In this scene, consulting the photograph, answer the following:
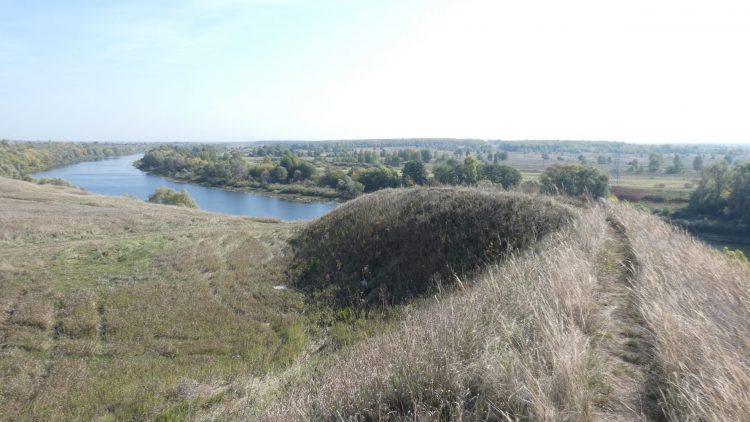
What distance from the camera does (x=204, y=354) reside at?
8836mm

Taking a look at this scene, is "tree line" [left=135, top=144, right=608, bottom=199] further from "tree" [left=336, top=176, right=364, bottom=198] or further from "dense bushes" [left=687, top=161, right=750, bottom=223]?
"dense bushes" [left=687, top=161, right=750, bottom=223]

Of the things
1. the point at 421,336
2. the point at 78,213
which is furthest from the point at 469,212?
the point at 78,213

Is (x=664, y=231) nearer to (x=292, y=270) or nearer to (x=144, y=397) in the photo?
(x=144, y=397)

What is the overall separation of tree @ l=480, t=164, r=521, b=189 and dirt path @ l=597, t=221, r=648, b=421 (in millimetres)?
50059

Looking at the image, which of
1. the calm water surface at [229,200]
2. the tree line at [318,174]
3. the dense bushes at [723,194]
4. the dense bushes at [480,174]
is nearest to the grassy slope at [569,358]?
the dense bushes at [480,174]

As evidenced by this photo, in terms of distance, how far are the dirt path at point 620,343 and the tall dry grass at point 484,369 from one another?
0.42ft

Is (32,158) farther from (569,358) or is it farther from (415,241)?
(569,358)

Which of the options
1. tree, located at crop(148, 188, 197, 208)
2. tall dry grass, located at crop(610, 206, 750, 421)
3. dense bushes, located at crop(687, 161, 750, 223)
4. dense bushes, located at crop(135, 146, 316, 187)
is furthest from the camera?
dense bushes, located at crop(135, 146, 316, 187)

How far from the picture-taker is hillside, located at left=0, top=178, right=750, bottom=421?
3.17 meters

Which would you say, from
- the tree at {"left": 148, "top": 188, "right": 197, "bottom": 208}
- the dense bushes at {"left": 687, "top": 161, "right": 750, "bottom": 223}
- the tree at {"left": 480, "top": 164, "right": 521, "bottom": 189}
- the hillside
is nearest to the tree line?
the tree at {"left": 480, "top": 164, "right": 521, "bottom": 189}

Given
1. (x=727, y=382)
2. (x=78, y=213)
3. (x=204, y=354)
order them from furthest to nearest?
(x=78, y=213) < (x=204, y=354) < (x=727, y=382)

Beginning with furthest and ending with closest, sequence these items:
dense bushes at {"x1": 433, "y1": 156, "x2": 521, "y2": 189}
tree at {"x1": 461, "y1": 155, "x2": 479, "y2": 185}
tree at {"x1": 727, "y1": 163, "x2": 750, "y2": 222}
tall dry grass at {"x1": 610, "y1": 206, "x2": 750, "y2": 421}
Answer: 1. dense bushes at {"x1": 433, "y1": 156, "x2": 521, "y2": 189}
2. tree at {"x1": 461, "y1": 155, "x2": 479, "y2": 185}
3. tree at {"x1": 727, "y1": 163, "x2": 750, "y2": 222}
4. tall dry grass at {"x1": 610, "y1": 206, "x2": 750, "y2": 421}

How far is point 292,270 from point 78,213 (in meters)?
20.2

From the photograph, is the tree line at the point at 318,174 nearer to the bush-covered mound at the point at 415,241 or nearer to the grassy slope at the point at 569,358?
the bush-covered mound at the point at 415,241
